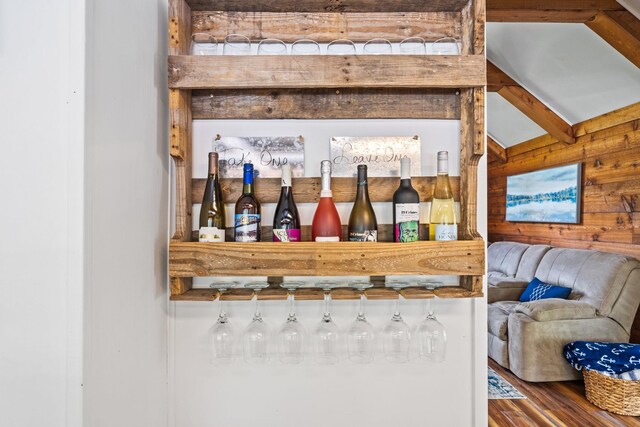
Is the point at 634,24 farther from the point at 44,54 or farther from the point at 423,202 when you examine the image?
the point at 44,54

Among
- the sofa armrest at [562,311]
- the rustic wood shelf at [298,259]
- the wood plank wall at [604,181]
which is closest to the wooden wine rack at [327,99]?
the rustic wood shelf at [298,259]

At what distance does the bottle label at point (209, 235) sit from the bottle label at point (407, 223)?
42cm

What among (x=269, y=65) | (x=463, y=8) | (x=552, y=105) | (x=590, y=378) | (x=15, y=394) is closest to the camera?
(x=15, y=394)

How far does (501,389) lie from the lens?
9.09ft

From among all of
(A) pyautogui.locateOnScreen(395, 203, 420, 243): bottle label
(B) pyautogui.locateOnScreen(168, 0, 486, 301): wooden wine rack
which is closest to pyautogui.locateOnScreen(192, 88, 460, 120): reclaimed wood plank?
(B) pyautogui.locateOnScreen(168, 0, 486, 301): wooden wine rack

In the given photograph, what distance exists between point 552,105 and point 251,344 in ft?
12.4

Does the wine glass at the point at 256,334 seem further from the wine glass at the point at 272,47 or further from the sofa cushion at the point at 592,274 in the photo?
the sofa cushion at the point at 592,274

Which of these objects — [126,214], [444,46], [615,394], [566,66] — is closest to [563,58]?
[566,66]

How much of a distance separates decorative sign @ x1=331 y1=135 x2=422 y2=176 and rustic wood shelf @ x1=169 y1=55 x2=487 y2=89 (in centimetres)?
16

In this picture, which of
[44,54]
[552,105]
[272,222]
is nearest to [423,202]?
[272,222]

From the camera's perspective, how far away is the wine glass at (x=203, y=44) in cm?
104

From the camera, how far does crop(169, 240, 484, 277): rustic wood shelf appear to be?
0.93 meters

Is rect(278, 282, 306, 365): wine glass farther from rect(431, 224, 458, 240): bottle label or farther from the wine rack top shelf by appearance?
the wine rack top shelf

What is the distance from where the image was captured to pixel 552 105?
375 cm
